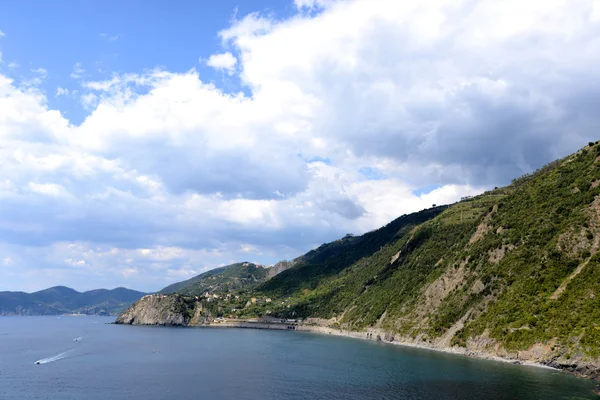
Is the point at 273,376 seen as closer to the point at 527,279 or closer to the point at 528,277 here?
the point at 527,279

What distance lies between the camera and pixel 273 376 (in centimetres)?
11325

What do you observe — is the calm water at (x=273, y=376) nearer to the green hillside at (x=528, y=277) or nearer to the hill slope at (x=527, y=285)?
the hill slope at (x=527, y=285)

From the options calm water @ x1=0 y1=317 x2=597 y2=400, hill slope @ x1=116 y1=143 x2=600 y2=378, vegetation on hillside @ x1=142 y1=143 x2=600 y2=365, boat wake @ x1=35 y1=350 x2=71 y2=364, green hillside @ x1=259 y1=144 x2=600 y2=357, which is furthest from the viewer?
boat wake @ x1=35 y1=350 x2=71 y2=364

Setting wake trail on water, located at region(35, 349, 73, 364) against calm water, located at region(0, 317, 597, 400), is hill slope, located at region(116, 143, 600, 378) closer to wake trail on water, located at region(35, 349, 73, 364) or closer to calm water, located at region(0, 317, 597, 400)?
calm water, located at region(0, 317, 597, 400)

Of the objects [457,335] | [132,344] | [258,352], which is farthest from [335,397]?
[132,344]

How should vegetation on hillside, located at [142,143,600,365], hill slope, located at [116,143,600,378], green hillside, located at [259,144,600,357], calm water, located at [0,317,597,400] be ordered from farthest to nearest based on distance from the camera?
1. green hillside, located at [259,144,600,357]
2. vegetation on hillside, located at [142,143,600,365]
3. hill slope, located at [116,143,600,378]
4. calm water, located at [0,317,597,400]

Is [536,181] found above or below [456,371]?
above

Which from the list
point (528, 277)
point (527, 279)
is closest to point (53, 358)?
point (527, 279)

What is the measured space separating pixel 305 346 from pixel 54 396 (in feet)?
364

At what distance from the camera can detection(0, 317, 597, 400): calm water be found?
90125 mm

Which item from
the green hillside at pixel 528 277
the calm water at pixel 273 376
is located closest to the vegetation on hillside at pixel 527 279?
the green hillside at pixel 528 277

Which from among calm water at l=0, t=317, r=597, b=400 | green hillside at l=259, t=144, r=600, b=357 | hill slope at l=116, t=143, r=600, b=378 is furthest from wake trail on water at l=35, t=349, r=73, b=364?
green hillside at l=259, t=144, r=600, b=357

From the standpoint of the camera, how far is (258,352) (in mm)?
166000

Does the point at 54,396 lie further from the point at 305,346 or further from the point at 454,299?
the point at 454,299
